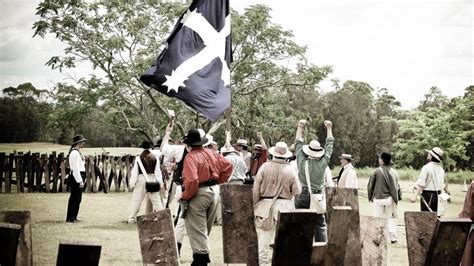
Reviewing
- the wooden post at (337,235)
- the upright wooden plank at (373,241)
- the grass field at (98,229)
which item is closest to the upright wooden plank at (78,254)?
the wooden post at (337,235)

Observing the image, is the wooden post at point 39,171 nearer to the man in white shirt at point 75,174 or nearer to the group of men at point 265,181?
the man in white shirt at point 75,174

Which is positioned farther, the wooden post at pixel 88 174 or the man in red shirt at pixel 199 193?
the wooden post at pixel 88 174

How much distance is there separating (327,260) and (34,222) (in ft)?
35.5

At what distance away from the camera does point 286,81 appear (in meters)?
26.0

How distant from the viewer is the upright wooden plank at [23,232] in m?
3.08

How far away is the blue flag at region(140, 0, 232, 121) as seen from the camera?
8.27 metres

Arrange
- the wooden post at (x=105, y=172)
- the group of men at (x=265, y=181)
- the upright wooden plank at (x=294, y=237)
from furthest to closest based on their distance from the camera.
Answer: the wooden post at (x=105, y=172), the group of men at (x=265, y=181), the upright wooden plank at (x=294, y=237)

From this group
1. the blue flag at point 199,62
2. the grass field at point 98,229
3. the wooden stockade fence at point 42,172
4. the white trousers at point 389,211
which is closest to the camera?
the blue flag at point 199,62

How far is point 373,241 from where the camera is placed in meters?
3.97

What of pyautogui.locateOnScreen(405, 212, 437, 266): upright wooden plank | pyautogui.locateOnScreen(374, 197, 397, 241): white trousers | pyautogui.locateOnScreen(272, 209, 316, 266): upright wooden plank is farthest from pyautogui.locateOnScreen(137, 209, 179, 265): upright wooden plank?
pyautogui.locateOnScreen(374, 197, 397, 241): white trousers

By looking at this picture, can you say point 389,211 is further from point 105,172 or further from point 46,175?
point 105,172

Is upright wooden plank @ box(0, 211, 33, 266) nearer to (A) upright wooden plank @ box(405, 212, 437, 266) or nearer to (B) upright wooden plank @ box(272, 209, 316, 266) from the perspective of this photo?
(B) upright wooden plank @ box(272, 209, 316, 266)

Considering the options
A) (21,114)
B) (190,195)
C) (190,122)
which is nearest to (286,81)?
(190,122)

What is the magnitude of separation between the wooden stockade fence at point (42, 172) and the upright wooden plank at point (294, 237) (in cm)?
1894
